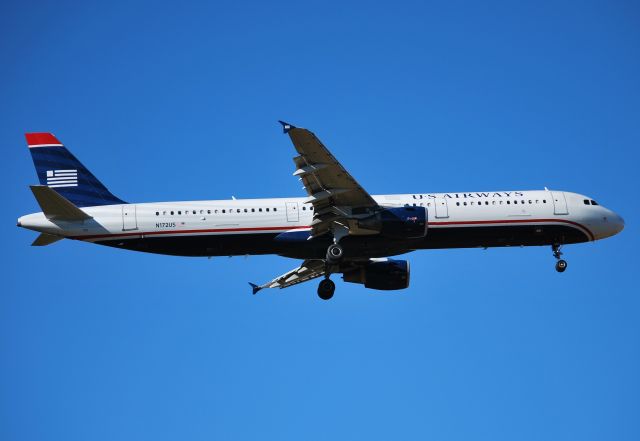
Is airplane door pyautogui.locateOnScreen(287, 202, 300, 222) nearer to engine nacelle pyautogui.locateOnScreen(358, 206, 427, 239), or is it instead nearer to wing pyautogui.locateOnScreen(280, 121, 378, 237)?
wing pyautogui.locateOnScreen(280, 121, 378, 237)

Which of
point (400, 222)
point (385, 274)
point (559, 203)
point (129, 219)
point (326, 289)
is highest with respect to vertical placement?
point (559, 203)

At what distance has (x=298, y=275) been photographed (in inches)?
2151

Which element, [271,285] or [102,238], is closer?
[102,238]

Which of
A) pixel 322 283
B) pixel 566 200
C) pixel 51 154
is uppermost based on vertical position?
pixel 51 154

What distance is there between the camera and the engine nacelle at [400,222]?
4612 centimetres

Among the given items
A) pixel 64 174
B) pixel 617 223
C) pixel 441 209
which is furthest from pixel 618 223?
pixel 64 174

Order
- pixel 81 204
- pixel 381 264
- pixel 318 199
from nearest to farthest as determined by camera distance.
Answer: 1. pixel 318 199
2. pixel 81 204
3. pixel 381 264

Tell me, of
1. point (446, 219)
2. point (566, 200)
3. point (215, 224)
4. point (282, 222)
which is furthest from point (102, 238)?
point (566, 200)

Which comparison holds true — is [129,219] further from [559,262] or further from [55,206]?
[559,262]

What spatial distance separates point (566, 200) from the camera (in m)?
50.6

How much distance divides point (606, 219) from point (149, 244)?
80.7 ft

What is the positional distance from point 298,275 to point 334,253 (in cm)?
794

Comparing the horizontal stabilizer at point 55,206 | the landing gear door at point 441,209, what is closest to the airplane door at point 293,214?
the landing gear door at point 441,209

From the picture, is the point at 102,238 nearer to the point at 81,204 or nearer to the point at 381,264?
the point at 81,204
